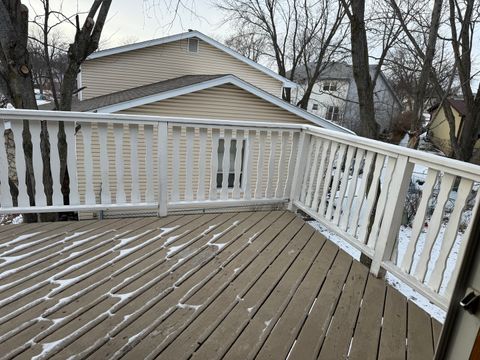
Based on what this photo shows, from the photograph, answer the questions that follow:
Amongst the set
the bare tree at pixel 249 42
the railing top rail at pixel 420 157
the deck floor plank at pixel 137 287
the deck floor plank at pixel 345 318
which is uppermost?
the bare tree at pixel 249 42

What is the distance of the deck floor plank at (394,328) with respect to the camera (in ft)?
5.06

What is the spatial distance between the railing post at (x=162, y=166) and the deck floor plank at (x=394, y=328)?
2.07 m

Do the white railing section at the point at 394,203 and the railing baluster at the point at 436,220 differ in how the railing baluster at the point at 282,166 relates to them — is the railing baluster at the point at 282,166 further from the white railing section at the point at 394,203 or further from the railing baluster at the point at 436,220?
the railing baluster at the point at 436,220

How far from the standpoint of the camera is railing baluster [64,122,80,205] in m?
2.48

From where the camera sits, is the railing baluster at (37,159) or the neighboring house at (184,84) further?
the neighboring house at (184,84)

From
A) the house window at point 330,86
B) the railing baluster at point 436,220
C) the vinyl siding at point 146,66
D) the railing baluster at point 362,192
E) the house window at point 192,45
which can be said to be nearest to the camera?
the railing baluster at point 436,220

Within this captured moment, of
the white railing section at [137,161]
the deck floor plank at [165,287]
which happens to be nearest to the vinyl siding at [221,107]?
the white railing section at [137,161]

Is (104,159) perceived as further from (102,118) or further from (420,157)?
(420,157)

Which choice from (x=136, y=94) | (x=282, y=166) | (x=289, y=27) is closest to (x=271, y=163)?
(x=282, y=166)

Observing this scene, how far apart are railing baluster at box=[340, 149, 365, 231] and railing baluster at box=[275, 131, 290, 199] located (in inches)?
35.3

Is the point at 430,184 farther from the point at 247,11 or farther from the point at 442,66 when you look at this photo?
the point at 247,11

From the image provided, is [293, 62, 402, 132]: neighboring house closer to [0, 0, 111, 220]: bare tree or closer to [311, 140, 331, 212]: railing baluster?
[0, 0, 111, 220]: bare tree

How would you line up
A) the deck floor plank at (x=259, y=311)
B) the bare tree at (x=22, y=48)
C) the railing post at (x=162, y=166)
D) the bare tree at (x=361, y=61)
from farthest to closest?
1. the bare tree at (x=361, y=61)
2. the bare tree at (x=22, y=48)
3. the railing post at (x=162, y=166)
4. the deck floor plank at (x=259, y=311)

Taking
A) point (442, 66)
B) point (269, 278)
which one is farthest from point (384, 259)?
point (442, 66)
